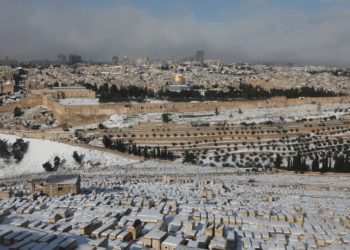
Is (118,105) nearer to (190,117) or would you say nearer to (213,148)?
(190,117)

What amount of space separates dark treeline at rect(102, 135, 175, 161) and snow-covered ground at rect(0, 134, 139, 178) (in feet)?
4.59

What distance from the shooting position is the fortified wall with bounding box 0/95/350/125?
125 ft

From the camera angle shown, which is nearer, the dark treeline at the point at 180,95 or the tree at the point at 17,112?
the tree at the point at 17,112

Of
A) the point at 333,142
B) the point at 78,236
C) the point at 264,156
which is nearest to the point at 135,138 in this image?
the point at 264,156

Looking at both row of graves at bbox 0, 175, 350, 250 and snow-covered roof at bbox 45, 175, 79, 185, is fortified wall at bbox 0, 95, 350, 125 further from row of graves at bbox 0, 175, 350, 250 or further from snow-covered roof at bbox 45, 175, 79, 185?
snow-covered roof at bbox 45, 175, 79, 185

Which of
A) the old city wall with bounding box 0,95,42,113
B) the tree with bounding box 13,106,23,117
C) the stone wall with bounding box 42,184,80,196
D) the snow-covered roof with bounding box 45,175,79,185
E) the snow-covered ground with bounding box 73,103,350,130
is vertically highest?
the old city wall with bounding box 0,95,42,113

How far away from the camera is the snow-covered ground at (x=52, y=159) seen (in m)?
27.2

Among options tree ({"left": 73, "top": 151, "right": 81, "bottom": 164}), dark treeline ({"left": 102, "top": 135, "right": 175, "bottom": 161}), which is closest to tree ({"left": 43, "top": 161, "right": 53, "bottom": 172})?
tree ({"left": 73, "top": 151, "right": 81, "bottom": 164})

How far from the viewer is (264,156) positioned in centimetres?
3128

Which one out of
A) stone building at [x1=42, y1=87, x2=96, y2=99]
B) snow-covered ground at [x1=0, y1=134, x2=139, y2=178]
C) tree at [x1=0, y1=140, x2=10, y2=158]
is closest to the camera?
snow-covered ground at [x1=0, y1=134, x2=139, y2=178]

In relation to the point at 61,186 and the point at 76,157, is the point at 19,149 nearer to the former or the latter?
the point at 76,157

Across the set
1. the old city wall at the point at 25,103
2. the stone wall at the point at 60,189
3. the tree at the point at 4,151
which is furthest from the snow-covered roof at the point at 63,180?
the old city wall at the point at 25,103

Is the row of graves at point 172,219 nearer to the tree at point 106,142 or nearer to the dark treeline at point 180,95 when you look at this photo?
the tree at point 106,142

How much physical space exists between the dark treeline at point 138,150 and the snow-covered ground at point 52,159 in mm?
1400
